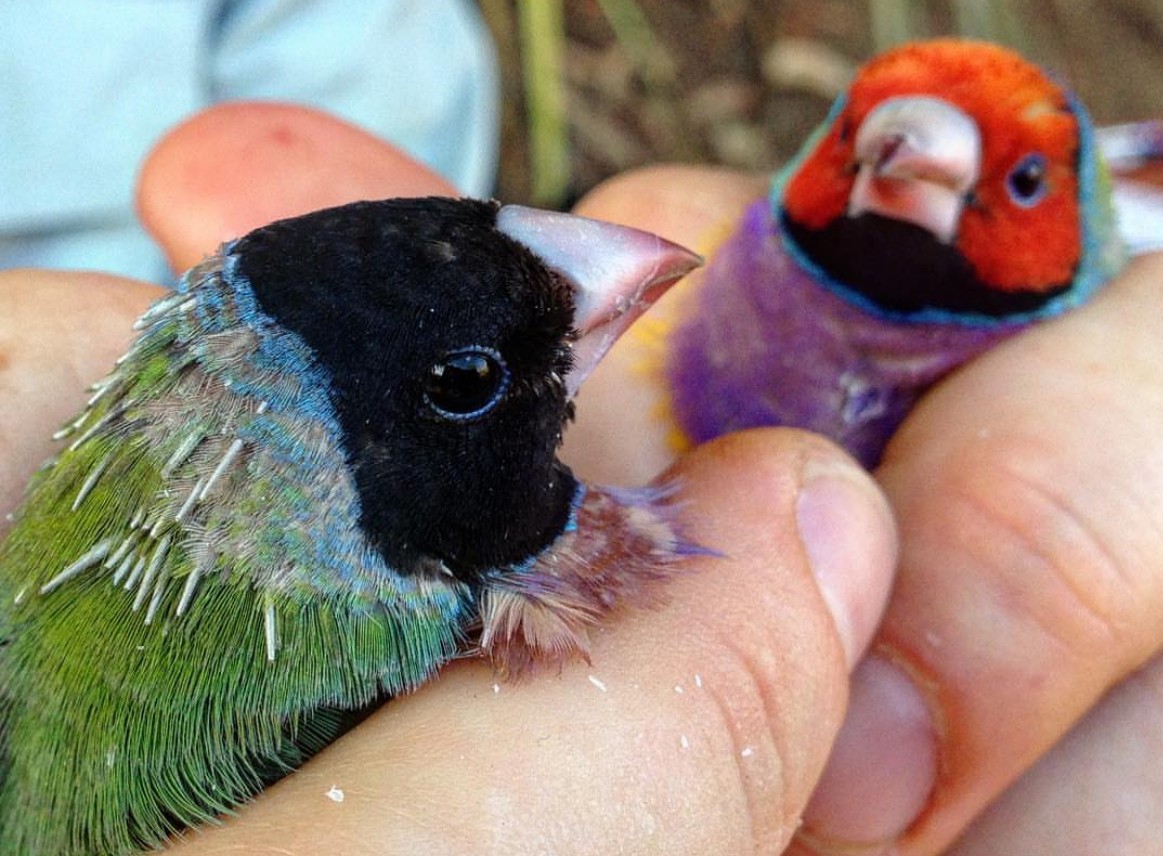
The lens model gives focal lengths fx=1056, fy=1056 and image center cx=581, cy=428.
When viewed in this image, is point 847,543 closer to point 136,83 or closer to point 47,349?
point 47,349

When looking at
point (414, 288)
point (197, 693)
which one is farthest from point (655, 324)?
point (197, 693)

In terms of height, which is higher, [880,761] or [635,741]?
[635,741]

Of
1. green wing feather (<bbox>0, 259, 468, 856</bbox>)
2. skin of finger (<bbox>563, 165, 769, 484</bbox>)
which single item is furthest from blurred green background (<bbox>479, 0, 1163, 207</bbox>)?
green wing feather (<bbox>0, 259, 468, 856</bbox>)

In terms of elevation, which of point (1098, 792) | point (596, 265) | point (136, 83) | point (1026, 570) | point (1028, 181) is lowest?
point (1098, 792)

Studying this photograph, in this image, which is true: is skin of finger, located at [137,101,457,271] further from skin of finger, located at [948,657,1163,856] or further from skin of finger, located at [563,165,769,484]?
skin of finger, located at [948,657,1163,856]

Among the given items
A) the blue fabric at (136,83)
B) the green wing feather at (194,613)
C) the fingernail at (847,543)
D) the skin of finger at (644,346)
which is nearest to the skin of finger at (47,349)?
the green wing feather at (194,613)

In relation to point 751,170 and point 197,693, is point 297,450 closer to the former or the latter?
point 197,693

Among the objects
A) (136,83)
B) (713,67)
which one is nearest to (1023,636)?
(136,83)
